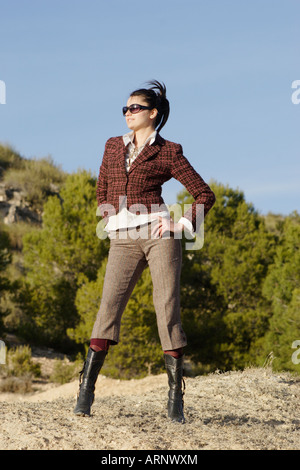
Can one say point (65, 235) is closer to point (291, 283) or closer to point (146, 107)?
point (291, 283)

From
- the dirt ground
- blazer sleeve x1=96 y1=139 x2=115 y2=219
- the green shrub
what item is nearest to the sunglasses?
blazer sleeve x1=96 y1=139 x2=115 y2=219

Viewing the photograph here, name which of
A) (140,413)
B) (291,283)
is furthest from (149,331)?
(140,413)

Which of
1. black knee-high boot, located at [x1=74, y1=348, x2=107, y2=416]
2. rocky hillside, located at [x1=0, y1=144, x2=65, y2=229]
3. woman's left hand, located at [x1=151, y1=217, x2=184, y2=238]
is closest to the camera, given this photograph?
woman's left hand, located at [x1=151, y1=217, x2=184, y2=238]

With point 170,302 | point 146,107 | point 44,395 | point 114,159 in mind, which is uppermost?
point 146,107

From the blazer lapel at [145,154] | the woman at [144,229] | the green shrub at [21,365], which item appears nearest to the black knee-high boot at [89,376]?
the woman at [144,229]

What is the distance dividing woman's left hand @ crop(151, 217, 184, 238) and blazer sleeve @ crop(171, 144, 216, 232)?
113 mm

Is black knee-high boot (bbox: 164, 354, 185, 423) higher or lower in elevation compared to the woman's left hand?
lower

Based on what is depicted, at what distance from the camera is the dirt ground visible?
3.28 m

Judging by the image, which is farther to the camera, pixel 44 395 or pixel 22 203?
pixel 22 203

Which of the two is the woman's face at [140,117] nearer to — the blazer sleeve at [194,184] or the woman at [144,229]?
the woman at [144,229]

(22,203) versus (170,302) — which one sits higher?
(22,203)

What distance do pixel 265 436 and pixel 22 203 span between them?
28.5 meters

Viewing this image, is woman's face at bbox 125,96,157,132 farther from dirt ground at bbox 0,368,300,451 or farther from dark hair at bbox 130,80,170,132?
dirt ground at bbox 0,368,300,451

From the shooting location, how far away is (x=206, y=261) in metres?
20.8
